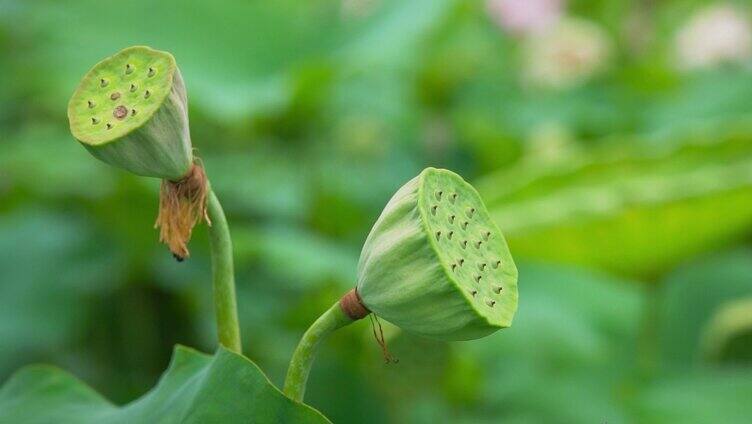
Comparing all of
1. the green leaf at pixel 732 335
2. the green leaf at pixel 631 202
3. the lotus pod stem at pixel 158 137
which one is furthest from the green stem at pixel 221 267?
the green leaf at pixel 732 335

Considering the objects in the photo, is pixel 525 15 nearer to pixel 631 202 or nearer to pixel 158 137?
pixel 631 202

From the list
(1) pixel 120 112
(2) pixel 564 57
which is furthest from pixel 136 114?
(2) pixel 564 57

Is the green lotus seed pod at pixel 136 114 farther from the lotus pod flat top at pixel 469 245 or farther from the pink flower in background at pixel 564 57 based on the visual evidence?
the pink flower in background at pixel 564 57

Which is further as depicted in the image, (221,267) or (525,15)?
(525,15)

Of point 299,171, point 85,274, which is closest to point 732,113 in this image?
point 299,171

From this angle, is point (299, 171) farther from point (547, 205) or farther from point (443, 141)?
point (547, 205)

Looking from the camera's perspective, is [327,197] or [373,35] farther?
[373,35]
